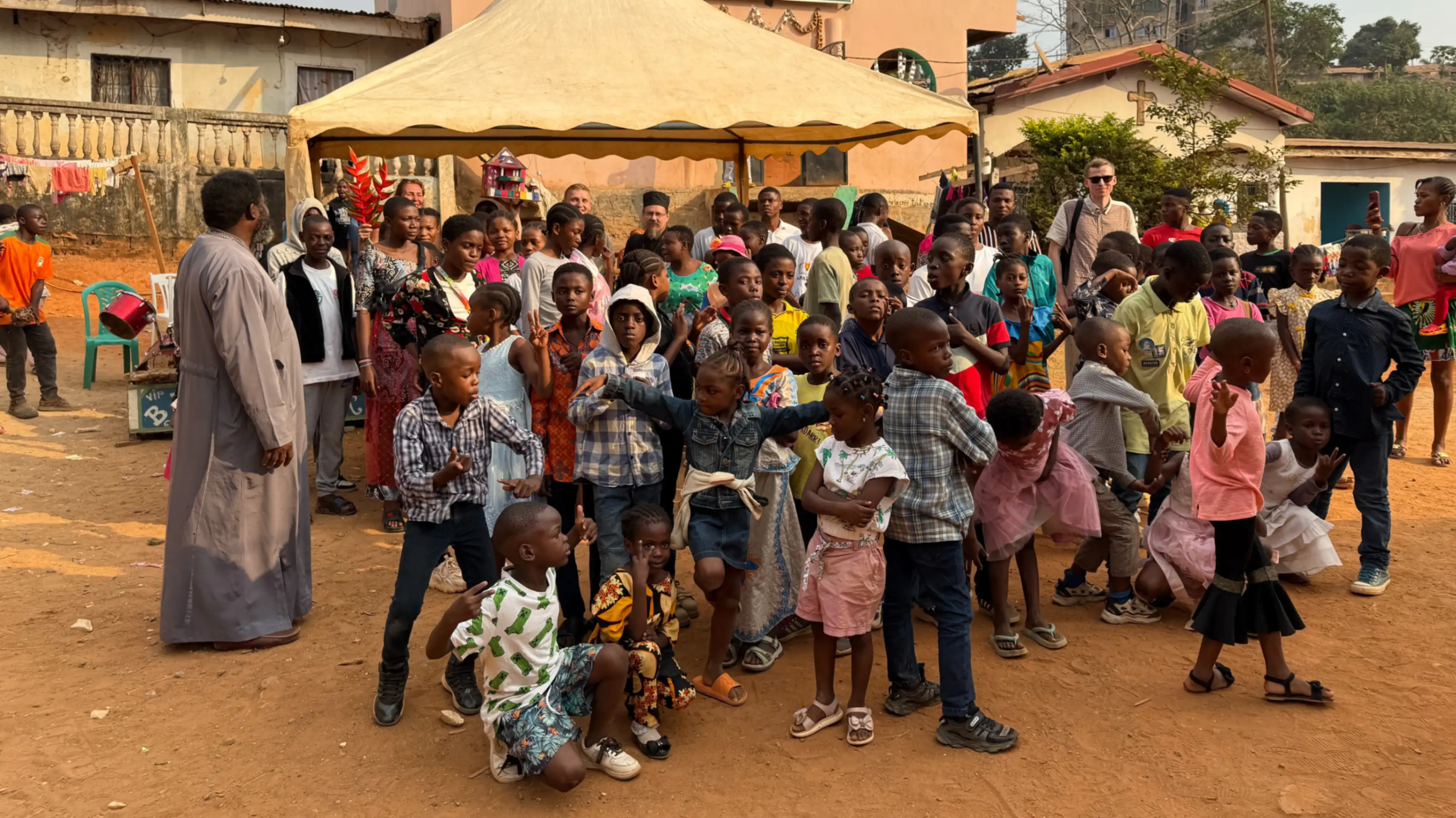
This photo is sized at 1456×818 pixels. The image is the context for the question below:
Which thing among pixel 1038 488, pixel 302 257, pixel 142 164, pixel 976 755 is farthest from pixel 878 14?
pixel 976 755

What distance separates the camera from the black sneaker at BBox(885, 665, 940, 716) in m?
4.20

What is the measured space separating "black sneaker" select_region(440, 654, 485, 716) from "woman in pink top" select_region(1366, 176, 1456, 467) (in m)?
7.02

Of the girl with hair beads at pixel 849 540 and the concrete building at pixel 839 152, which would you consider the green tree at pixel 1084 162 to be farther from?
the girl with hair beads at pixel 849 540

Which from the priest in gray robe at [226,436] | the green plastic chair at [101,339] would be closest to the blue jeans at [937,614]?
the priest in gray robe at [226,436]

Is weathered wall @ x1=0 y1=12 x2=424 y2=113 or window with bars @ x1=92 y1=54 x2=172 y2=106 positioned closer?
weathered wall @ x1=0 y1=12 x2=424 y2=113

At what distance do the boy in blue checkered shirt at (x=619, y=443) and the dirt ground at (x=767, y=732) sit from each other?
745mm

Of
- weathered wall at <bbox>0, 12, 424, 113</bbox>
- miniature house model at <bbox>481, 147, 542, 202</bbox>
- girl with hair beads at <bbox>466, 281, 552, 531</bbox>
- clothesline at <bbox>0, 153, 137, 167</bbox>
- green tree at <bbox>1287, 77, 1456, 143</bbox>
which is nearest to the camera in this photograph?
girl with hair beads at <bbox>466, 281, 552, 531</bbox>

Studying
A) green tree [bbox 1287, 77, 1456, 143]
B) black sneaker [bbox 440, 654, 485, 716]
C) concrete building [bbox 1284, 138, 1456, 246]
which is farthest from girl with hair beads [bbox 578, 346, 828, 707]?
green tree [bbox 1287, 77, 1456, 143]

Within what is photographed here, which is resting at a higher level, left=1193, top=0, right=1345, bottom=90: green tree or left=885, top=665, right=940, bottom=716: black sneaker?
left=1193, top=0, right=1345, bottom=90: green tree

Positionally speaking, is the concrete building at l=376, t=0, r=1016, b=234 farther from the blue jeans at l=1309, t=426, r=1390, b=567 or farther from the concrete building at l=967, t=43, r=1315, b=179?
the blue jeans at l=1309, t=426, r=1390, b=567

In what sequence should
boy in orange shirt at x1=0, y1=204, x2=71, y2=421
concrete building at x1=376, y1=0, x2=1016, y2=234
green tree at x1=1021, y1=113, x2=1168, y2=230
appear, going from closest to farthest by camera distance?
boy in orange shirt at x1=0, y1=204, x2=71, y2=421 < green tree at x1=1021, y1=113, x2=1168, y2=230 < concrete building at x1=376, y1=0, x2=1016, y2=234

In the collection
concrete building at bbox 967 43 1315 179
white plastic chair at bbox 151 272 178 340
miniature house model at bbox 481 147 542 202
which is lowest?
white plastic chair at bbox 151 272 178 340

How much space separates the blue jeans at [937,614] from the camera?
3922 millimetres

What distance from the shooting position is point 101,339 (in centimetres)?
1123
